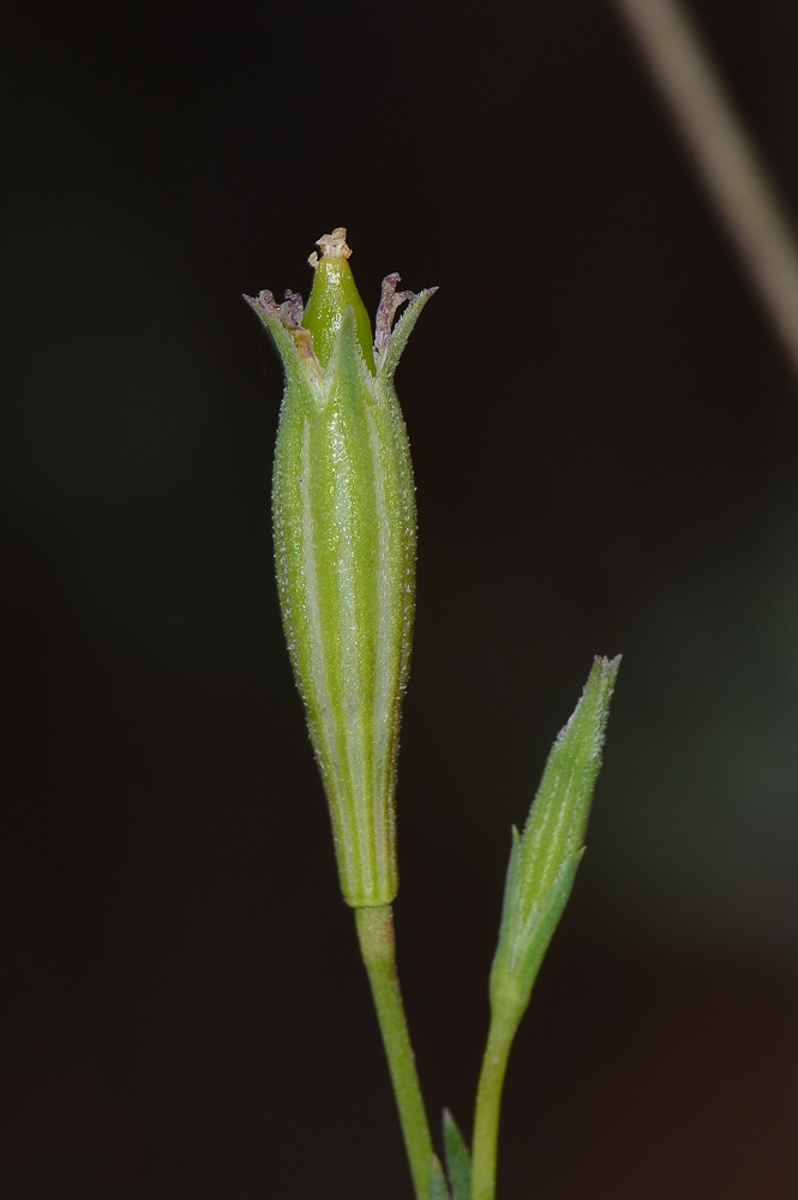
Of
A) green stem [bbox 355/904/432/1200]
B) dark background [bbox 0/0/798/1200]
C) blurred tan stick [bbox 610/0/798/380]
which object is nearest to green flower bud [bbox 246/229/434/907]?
green stem [bbox 355/904/432/1200]

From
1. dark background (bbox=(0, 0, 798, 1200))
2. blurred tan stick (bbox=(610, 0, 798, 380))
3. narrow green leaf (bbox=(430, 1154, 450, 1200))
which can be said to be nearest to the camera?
narrow green leaf (bbox=(430, 1154, 450, 1200))

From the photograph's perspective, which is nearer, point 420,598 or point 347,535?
point 347,535

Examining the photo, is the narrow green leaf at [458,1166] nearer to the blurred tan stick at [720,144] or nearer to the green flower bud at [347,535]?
the green flower bud at [347,535]

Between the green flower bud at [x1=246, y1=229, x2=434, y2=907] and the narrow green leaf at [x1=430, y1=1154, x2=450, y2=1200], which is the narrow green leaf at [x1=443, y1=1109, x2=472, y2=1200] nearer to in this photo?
the narrow green leaf at [x1=430, y1=1154, x2=450, y2=1200]

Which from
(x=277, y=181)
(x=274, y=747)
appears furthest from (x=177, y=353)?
(x=274, y=747)

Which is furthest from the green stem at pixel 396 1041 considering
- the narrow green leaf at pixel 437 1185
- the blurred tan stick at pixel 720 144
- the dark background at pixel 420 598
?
the dark background at pixel 420 598

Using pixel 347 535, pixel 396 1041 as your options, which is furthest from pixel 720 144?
pixel 396 1041

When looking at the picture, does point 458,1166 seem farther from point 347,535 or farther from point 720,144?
point 720,144
